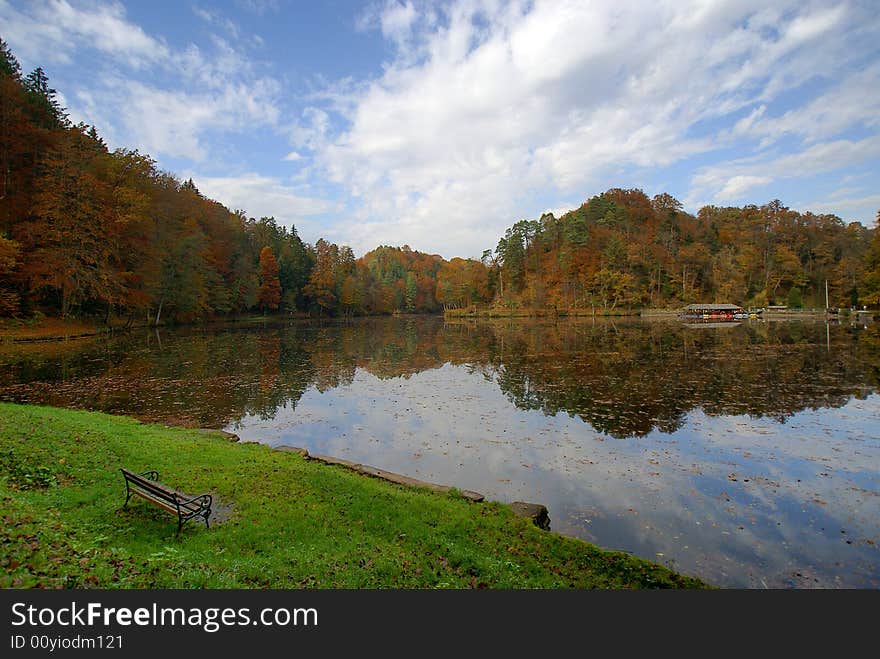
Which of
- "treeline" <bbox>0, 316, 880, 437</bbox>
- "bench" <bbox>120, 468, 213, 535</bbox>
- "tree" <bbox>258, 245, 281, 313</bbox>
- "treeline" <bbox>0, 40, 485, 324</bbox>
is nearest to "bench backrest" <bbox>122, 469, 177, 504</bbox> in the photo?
"bench" <bbox>120, 468, 213, 535</bbox>

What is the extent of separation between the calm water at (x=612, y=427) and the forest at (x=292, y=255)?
1410 cm

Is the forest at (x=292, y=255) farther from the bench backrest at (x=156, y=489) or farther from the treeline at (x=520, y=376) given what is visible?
the bench backrest at (x=156, y=489)

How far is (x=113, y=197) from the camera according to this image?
1597 inches

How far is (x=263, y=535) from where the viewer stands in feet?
20.1

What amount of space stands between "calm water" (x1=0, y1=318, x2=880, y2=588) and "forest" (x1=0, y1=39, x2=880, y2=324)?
14103mm

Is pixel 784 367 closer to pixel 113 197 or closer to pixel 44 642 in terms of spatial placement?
pixel 44 642

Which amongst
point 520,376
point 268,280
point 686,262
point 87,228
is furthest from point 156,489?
point 686,262

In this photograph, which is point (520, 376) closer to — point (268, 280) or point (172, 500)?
point (172, 500)

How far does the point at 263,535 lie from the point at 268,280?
85217 millimetres

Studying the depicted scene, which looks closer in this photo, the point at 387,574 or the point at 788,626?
the point at 788,626

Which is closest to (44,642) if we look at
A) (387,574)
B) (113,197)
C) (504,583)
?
(387,574)

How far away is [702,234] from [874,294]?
49.2 m

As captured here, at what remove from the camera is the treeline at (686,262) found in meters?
85.0

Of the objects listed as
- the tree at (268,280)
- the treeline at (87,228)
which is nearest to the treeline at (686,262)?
the tree at (268,280)
